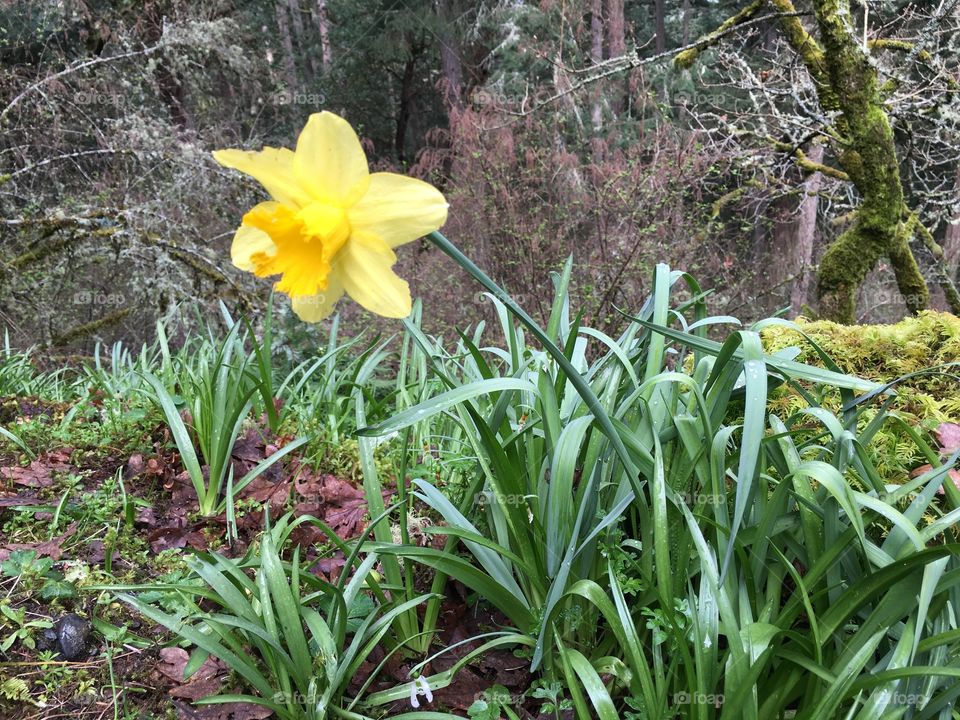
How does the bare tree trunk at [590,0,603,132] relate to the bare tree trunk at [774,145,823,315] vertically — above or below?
above

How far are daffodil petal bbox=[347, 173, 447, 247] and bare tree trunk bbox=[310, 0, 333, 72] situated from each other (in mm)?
13142

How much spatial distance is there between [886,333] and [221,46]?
221 inches

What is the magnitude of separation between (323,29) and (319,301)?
14.4 m

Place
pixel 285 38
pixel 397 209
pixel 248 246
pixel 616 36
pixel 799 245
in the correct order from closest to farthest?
pixel 397 209, pixel 248 246, pixel 799 245, pixel 616 36, pixel 285 38

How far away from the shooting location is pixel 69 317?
19.9 feet

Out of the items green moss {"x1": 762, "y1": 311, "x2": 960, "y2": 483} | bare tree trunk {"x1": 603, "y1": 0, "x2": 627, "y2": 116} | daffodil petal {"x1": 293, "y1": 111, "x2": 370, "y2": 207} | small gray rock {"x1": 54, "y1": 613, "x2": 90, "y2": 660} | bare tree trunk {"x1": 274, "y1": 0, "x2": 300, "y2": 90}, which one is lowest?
small gray rock {"x1": 54, "y1": 613, "x2": 90, "y2": 660}

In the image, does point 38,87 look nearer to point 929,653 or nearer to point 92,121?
point 92,121

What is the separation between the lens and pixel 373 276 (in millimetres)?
939

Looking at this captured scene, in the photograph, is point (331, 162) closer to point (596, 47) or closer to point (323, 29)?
point (596, 47)

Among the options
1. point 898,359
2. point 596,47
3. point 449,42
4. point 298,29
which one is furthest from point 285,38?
point 898,359

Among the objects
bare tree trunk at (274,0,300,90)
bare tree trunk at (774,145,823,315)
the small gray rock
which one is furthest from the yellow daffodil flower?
bare tree trunk at (274,0,300,90)

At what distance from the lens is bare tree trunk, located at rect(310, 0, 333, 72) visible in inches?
488

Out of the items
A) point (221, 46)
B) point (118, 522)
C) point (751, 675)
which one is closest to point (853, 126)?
point (751, 675)

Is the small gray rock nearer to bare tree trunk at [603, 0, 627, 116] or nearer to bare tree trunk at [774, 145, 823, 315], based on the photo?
bare tree trunk at [774, 145, 823, 315]
